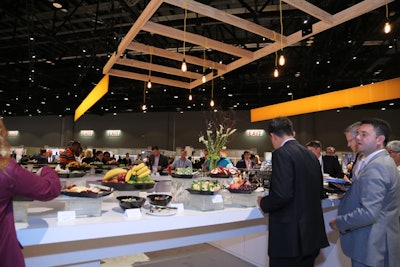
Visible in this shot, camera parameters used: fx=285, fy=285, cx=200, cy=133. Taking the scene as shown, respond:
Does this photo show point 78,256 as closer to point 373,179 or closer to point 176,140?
point 373,179

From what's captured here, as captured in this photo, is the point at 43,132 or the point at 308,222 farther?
the point at 43,132

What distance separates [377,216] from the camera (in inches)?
70.7

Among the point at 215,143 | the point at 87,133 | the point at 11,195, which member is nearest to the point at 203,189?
the point at 215,143

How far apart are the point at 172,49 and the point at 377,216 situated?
8625 mm

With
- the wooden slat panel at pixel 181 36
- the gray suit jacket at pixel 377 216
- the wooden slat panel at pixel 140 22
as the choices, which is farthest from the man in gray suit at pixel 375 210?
the wooden slat panel at pixel 181 36

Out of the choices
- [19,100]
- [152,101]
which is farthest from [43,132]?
[152,101]

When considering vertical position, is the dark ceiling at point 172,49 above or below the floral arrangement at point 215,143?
above

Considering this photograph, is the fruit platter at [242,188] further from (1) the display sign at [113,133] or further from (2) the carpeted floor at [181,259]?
(1) the display sign at [113,133]

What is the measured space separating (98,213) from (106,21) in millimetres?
6973

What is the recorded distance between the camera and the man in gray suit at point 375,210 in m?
1.80

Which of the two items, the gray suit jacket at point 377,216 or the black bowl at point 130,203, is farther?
the black bowl at point 130,203

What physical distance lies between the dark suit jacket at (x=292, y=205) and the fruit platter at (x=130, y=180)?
35.6 inches

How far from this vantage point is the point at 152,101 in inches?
655

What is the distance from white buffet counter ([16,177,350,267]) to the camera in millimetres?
1585
